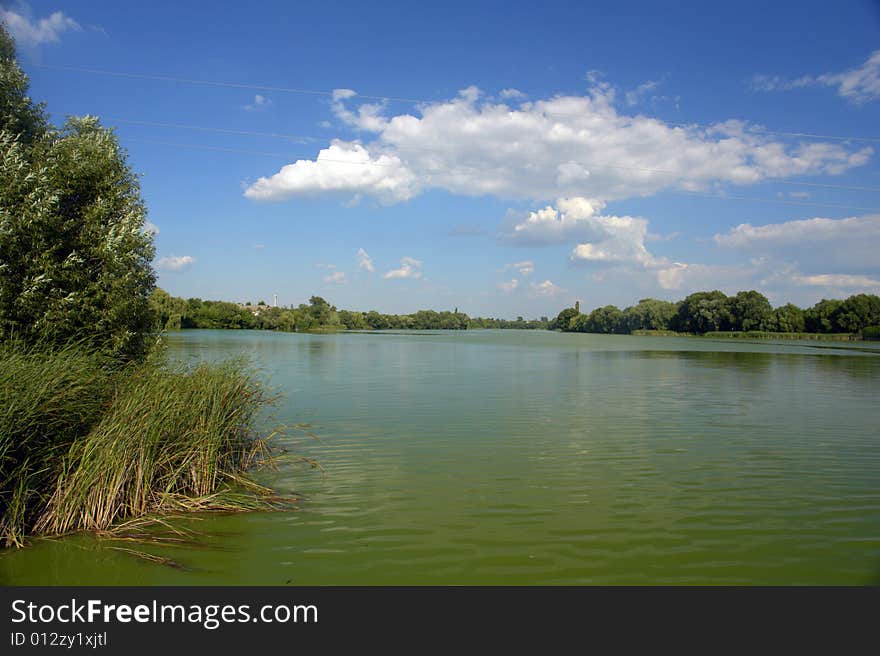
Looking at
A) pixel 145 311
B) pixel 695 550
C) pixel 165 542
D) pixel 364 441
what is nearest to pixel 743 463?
pixel 695 550

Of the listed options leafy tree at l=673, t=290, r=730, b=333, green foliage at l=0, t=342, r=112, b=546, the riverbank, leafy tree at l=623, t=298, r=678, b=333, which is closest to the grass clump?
green foliage at l=0, t=342, r=112, b=546

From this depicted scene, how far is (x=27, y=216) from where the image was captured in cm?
1030

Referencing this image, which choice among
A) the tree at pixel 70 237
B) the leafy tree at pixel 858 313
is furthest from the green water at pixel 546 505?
the leafy tree at pixel 858 313

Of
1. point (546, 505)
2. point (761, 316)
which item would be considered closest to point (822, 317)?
point (761, 316)

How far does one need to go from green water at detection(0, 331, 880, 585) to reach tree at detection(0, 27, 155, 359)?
513cm

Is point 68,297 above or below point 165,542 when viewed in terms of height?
above

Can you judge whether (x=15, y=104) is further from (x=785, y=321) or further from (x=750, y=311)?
(x=785, y=321)

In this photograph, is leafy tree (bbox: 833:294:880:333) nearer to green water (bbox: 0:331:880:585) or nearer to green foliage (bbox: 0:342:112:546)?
green water (bbox: 0:331:880:585)

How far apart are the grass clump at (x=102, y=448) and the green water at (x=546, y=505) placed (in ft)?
1.88

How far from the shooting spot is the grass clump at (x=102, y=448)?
6751 mm
